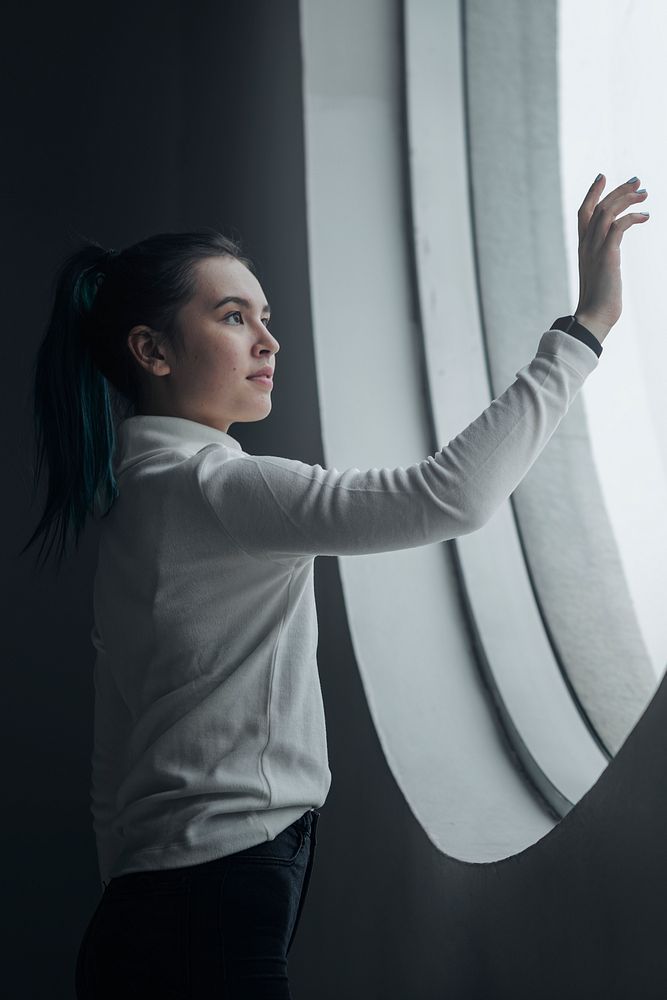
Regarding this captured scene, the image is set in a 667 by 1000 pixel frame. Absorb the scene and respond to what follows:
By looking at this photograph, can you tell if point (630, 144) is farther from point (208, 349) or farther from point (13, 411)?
point (13, 411)

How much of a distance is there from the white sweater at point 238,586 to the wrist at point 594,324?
2 cm

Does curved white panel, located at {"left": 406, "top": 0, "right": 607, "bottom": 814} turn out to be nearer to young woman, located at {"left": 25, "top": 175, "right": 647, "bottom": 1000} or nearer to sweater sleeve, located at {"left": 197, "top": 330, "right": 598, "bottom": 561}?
young woman, located at {"left": 25, "top": 175, "right": 647, "bottom": 1000}

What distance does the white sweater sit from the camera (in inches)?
31.2

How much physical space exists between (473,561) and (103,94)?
125 cm

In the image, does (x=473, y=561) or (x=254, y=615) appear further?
(x=473, y=561)

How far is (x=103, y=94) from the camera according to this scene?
1.99 meters

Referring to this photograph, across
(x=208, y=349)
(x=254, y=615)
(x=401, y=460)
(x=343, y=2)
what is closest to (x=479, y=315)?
(x=401, y=460)

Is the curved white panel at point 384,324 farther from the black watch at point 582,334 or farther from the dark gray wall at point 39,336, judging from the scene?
the black watch at point 582,334

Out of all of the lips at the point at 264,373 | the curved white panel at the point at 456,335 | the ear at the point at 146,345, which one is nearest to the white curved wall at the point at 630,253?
the curved white panel at the point at 456,335

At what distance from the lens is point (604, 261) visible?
2.70ft

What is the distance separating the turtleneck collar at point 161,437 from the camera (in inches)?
37.9

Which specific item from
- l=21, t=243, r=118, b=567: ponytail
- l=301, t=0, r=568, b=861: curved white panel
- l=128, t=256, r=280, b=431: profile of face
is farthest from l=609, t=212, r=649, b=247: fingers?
l=301, t=0, r=568, b=861: curved white panel

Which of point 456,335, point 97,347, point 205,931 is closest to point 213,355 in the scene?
point 97,347

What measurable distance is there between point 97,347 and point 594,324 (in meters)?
0.56
